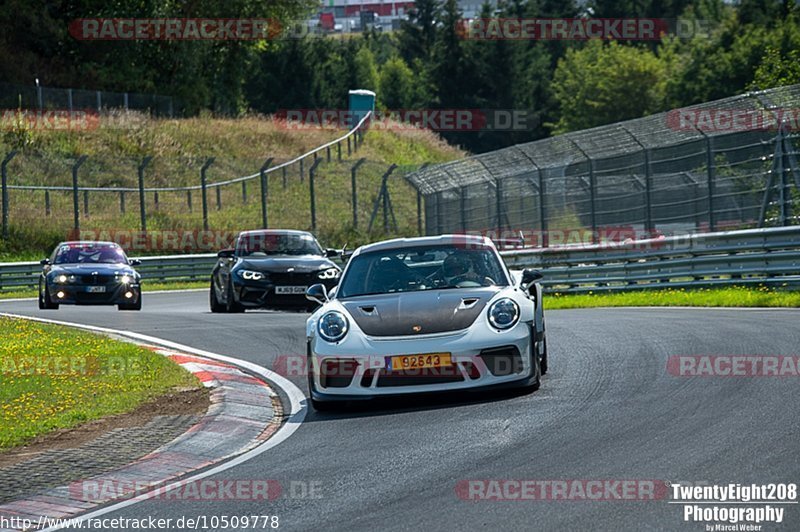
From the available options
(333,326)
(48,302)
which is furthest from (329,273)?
(333,326)

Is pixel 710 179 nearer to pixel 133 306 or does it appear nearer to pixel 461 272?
pixel 133 306

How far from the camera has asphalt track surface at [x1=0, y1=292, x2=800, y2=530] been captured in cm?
637

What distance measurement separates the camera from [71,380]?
12492 mm

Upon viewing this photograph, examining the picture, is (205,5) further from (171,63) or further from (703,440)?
(703,440)

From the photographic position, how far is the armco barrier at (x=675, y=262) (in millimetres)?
19391

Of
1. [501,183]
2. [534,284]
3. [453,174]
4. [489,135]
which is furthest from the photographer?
[489,135]

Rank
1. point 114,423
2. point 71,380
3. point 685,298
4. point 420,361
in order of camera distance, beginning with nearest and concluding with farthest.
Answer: point 420,361 < point 114,423 < point 71,380 < point 685,298

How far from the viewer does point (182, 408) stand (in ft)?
35.2

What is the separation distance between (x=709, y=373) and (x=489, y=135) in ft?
293

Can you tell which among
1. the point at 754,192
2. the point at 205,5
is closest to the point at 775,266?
the point at 754,192

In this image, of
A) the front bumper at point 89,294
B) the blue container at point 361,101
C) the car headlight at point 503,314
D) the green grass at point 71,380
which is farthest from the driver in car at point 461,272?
the blue container at point 361,101

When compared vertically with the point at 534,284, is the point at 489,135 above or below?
above

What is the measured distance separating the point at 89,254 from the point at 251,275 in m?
5.02

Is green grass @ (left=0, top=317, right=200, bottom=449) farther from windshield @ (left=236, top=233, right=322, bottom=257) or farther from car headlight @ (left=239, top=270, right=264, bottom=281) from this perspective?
windshield @ (left=236, top=233, right=322, bottom=257)
